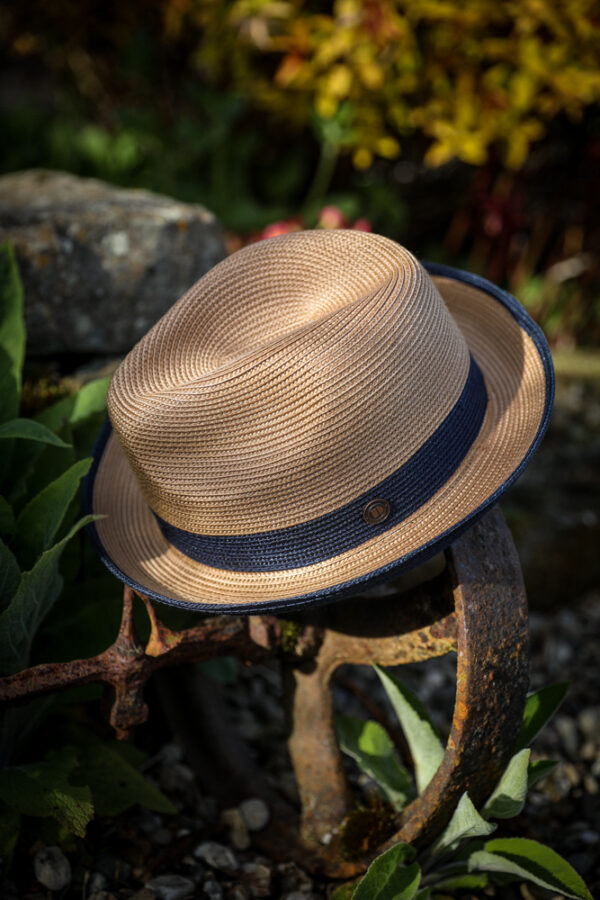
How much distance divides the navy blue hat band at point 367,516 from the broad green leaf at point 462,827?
2.17 feet

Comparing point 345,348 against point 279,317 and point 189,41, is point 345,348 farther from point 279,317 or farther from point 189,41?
point 189,41

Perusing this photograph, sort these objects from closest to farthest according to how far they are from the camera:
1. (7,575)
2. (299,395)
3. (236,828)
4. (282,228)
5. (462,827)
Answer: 1. (299,395)
2. (462,827)
3. (7,575)
4. (236,828)
5. (282,228)

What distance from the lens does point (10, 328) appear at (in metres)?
2.45

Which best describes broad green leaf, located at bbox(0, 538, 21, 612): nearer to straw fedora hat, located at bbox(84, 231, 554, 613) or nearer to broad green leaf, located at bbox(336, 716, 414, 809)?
straw fedora hat, located at bbox(84, 231, 554, 613)

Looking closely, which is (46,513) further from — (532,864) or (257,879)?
(532,864)

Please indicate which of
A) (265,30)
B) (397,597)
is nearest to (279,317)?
(397,597)

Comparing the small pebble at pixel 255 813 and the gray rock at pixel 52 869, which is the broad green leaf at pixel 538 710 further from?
the gray rock at pixel 52 869

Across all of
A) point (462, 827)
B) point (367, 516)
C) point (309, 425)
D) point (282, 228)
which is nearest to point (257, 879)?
point (462, 827)

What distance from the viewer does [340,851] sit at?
210cm

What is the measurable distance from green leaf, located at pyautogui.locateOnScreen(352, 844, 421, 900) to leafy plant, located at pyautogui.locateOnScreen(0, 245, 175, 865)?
57 centimetres

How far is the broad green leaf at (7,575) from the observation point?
1.88 metres

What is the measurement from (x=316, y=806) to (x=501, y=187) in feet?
13.9

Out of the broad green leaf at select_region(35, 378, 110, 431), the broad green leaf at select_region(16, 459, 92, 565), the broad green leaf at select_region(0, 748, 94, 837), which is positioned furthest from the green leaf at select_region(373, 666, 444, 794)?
the broad green leaf at select_region(35, 378, 110, 431)

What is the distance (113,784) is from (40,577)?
2.08 ft
